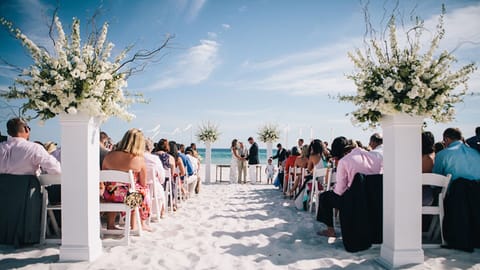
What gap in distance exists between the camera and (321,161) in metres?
7.27

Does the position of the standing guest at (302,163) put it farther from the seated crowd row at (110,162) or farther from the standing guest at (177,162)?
the seated crowd row at (110,162)

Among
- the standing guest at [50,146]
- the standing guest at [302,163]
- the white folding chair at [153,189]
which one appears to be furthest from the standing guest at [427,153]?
the standing guest at [50,146]

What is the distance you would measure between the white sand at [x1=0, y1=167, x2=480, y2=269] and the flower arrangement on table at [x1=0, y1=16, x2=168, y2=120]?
169 cm

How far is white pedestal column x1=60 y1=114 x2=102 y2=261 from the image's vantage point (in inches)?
147

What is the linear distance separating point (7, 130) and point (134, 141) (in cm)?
159

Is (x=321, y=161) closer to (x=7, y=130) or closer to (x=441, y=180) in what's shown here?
(x=441, y=180)

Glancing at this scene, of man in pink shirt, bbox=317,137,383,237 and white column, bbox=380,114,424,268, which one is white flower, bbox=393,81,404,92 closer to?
white column, bbox=380,114,424,268

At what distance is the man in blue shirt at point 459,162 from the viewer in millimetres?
4266

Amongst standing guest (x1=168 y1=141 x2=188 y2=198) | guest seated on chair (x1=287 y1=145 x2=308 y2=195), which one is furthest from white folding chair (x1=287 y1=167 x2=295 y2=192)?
standing guest (x1=168 y1=141 x2=188 y2=198)

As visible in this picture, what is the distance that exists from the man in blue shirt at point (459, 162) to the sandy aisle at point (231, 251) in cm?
99

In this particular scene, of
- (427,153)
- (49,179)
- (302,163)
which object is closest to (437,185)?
(427,153)

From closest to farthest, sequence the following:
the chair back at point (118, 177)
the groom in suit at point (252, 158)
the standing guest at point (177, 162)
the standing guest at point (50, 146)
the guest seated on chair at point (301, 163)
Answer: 1. the chair back at point (118, 177)
2. the standing guest at point (50, 146)
3. the standing guest at point (177, 162)
4. the guest seated on chair at point (301, 163)
5. the groom in suit at point (252, 158)

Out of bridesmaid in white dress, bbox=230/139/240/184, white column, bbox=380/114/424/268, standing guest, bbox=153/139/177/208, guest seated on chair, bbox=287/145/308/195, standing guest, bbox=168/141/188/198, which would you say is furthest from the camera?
bridesmaid in white dress, bbox=230/139/240/184

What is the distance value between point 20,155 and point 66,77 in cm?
134
